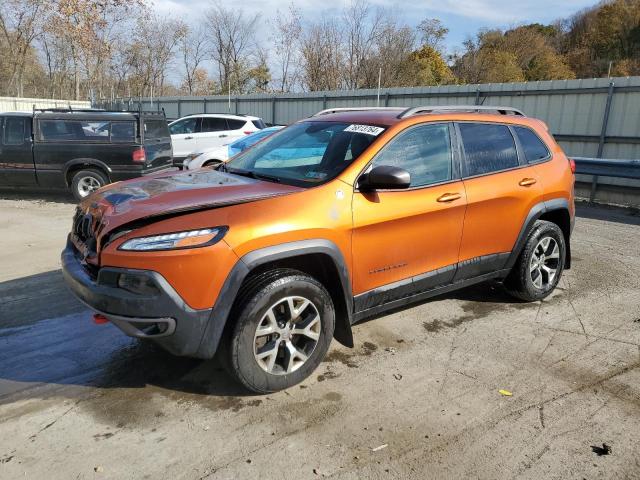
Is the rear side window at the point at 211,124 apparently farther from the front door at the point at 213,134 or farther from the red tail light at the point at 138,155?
the red tail light at the point at 138,155

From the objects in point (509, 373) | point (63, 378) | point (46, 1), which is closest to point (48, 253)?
point (63, 378)

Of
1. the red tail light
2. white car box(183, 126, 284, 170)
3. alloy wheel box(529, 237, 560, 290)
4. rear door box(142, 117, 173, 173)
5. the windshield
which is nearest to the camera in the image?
the windshield

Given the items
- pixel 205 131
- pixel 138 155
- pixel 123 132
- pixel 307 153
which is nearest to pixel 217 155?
pixel 138 155

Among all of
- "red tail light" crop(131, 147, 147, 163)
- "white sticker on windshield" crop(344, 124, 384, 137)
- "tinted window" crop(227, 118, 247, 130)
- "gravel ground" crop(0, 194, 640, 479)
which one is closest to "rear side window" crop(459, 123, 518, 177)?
"white sticker on windshield" crop(344, 124, 384, 137)

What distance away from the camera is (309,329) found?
3.29 metres

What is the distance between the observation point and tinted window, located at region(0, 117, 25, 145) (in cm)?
966

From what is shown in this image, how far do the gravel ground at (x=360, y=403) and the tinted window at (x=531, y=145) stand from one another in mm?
1399

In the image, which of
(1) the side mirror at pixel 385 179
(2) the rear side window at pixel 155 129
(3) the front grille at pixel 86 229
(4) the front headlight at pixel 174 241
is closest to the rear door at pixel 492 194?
(1) the side mirror at pixel 385 179

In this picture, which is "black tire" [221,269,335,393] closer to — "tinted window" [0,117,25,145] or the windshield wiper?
the windshield wiper

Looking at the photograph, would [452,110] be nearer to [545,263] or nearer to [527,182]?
[527,182]

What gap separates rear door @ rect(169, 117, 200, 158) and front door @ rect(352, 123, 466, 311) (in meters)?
11.1

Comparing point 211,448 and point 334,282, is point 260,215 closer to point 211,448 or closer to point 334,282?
point 334,282

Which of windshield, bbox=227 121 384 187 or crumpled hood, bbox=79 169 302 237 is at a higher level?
windshield, bbox=227 121 384 187

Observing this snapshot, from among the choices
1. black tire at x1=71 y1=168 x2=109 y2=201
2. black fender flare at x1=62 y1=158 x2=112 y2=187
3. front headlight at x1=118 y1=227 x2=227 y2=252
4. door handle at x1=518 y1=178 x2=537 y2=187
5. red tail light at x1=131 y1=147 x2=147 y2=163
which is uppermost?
door handle at x1=518 y1=178 x2=537 y2=187
